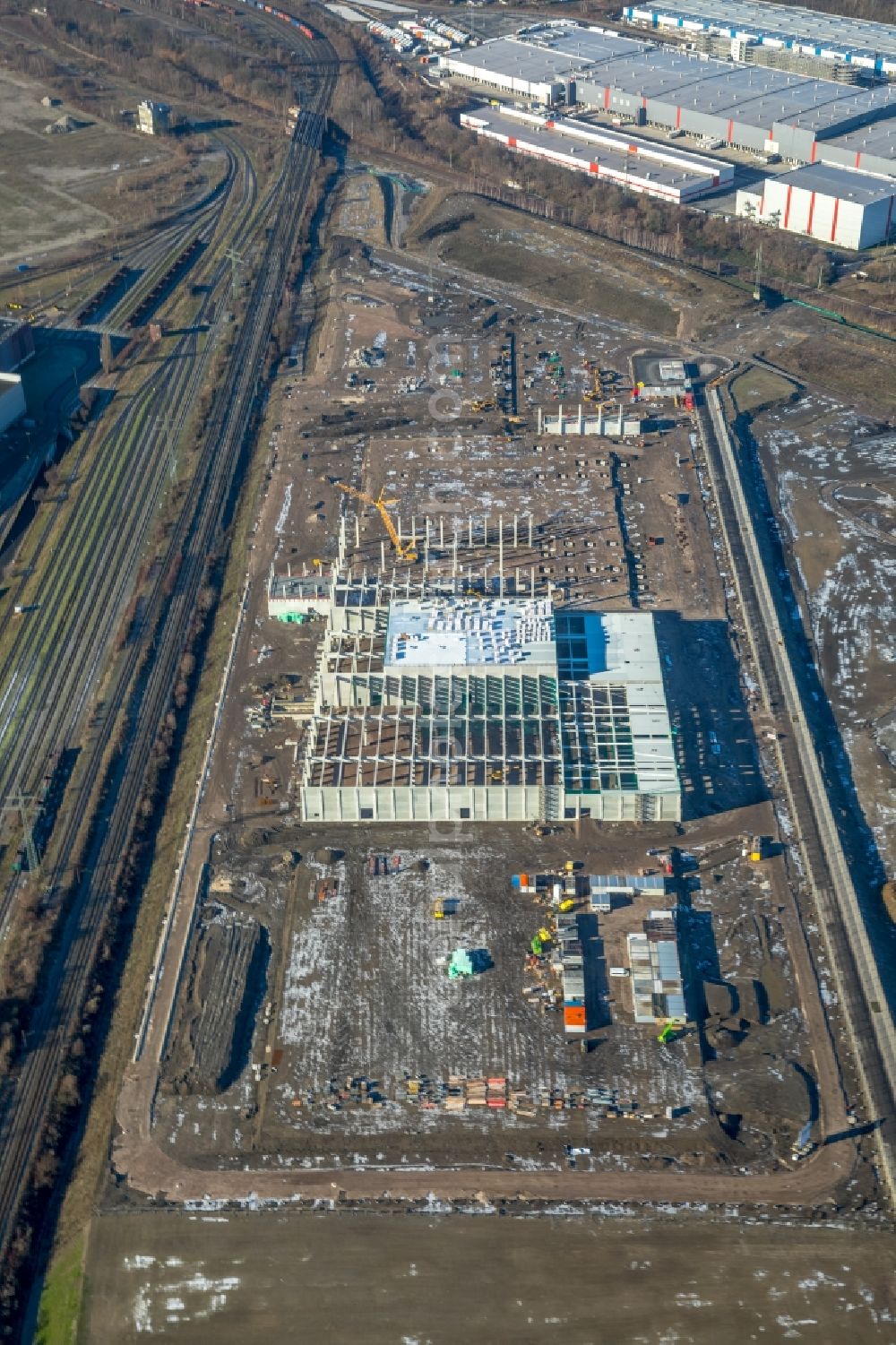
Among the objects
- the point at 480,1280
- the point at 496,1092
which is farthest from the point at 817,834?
the point at 480,1280

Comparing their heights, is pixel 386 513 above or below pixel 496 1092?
above

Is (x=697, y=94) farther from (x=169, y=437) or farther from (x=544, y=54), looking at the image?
(x=169, y=437)

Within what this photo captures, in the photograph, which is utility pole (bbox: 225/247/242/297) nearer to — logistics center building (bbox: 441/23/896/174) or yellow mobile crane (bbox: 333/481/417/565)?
yellow mobile crane (bbox: 333/481/417/565)

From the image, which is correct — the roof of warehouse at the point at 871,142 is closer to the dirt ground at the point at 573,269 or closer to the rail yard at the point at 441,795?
the dirt ground at the point at 573,269

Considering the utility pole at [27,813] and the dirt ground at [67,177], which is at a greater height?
the dirt ground at [67,177]

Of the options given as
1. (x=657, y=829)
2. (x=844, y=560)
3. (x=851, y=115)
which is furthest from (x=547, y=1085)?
(x=851, y=115)

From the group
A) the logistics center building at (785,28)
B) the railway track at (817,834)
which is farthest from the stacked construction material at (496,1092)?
the logistics center building at (785,28)

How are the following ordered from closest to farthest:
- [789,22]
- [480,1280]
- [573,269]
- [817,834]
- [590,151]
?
[480,1280]
[817,834]
[573,269]
[590,151]
[789,22]

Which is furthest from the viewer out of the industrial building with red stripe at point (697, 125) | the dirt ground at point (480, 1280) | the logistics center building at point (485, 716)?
the industrial building with red stripe at point (697, 125)
